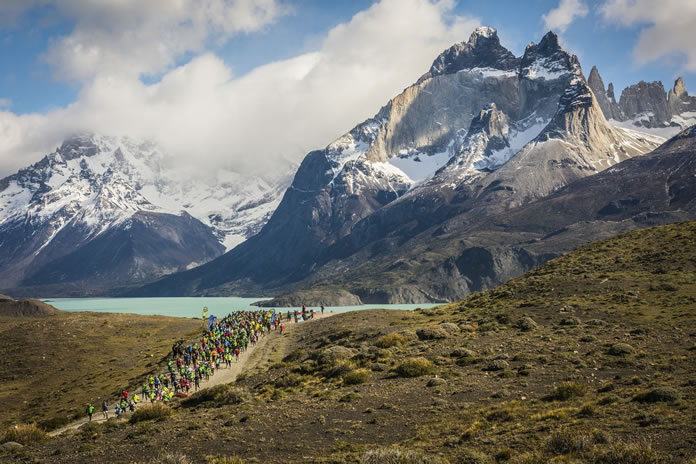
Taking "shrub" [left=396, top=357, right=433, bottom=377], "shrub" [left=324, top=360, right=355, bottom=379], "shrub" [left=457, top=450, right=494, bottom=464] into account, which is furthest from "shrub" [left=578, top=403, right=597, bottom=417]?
"shrub" [left=324, top=360, right=355, bottom=379]

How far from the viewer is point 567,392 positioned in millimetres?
27719

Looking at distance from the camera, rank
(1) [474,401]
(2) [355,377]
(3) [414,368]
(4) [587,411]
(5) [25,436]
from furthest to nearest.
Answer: (2) [355,377], (3) [414,368], (5) [25,436], (1) [474,401], (4) [587,411]

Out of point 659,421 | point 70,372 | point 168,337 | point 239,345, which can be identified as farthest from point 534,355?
point 168,337

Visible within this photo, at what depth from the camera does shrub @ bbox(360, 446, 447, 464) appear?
67.6 ft

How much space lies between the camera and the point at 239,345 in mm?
70875

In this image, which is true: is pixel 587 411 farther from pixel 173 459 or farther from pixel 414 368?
pixel 173 459

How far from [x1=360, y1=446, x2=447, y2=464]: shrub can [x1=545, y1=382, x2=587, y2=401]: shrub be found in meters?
9.41

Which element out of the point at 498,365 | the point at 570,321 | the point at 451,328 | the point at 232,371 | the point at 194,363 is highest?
the point at 451,328

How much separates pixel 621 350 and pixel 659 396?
37.1 feet

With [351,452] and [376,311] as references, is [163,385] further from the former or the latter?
[376,311]

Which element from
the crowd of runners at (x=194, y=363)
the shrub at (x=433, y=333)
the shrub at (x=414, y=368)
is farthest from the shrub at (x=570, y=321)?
the crowd of runners at (x=194, y=363)

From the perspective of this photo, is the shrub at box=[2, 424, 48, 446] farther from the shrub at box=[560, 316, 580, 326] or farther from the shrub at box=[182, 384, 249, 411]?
the shrub at box=[560, 316, 580, 326]

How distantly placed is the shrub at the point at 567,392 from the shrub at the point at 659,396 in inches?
115

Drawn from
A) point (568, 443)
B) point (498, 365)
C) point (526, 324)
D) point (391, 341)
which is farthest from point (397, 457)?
point (526, 324)
